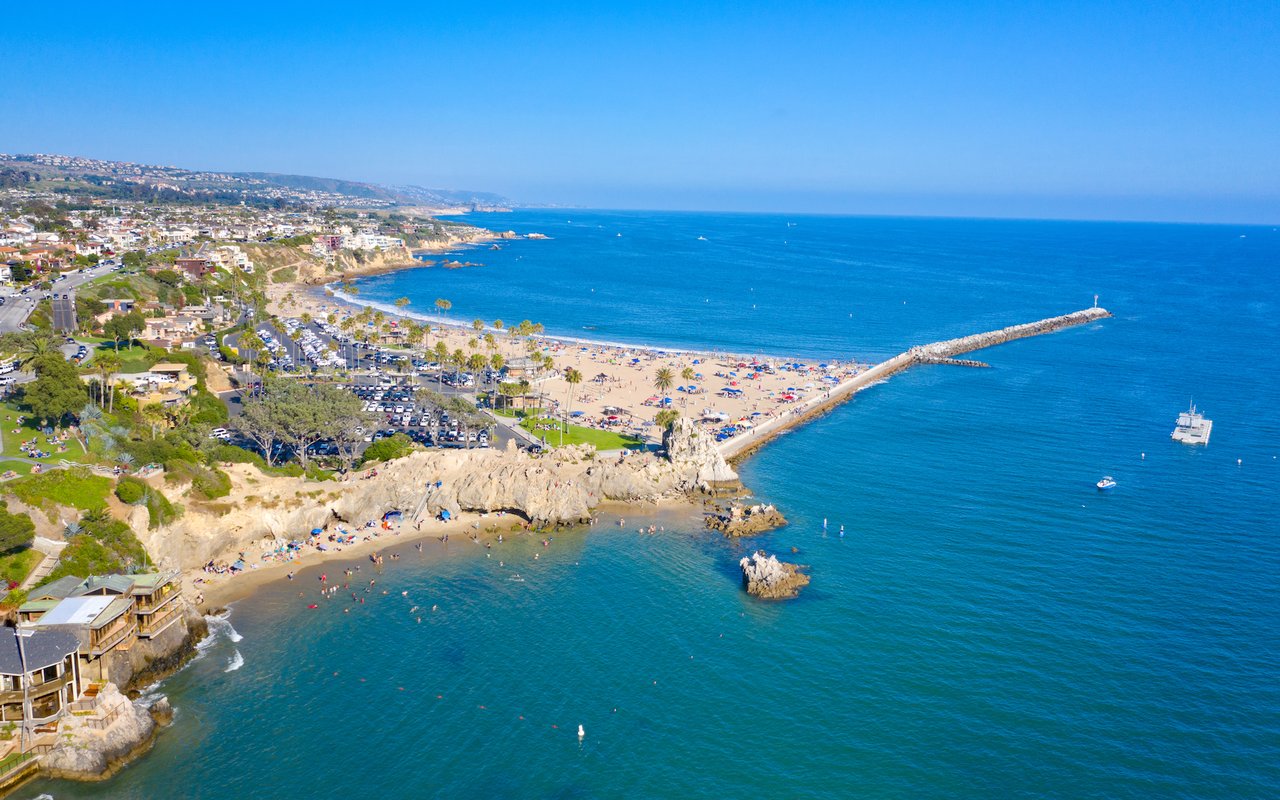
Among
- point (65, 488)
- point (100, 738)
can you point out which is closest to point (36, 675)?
point (100, 738)

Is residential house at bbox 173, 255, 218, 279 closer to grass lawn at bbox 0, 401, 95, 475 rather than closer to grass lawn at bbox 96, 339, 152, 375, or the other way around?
grass lawn at bbox 96, 339, 152, 375

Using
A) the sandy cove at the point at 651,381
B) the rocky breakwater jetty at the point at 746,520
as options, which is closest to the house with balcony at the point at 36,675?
the rocky breakwater jetty at the point at 746,520

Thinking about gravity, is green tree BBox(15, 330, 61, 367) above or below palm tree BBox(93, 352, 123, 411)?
above

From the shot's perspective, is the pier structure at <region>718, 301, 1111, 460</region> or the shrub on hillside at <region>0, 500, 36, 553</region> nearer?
the shrub on hillside at <region>0, 500, 36, 553</region>

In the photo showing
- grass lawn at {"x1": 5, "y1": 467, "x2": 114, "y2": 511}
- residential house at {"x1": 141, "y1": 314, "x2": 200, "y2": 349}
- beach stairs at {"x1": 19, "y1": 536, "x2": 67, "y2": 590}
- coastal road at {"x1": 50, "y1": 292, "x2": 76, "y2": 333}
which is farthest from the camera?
residential house at {"x1": 141, "y1": 314, "x2": 200, "y2": 349}

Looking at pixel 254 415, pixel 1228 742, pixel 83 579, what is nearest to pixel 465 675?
pixel 83 579

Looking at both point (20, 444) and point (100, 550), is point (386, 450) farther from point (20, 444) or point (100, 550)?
point (20, 444)

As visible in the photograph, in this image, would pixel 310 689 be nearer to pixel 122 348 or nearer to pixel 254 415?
pixel 254 415

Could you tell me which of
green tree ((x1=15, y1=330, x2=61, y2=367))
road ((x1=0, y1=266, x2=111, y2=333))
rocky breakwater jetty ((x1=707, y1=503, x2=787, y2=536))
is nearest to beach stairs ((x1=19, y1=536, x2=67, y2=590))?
green tree ((x1=15, y1=330, x2=61, y2=367))
